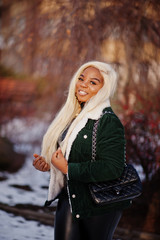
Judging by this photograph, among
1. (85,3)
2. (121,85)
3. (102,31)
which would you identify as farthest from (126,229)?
(85,3)

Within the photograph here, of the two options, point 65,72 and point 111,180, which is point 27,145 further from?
point 111,180

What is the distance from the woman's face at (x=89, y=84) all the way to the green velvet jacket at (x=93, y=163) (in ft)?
0.62

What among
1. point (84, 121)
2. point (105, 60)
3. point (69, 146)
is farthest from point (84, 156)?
→ point (105, 60)

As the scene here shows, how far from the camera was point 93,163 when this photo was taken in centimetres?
192

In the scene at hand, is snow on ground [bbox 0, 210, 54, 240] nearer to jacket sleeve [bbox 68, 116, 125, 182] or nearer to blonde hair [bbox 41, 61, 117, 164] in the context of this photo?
blonde hair [bbox 41, 61, 117, 164]

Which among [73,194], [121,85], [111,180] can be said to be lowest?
[73,194]

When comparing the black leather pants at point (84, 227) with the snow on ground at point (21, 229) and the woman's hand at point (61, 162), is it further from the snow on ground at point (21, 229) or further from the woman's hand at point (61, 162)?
the snow on ground at point (21, 229)

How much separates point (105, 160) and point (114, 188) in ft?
0.75

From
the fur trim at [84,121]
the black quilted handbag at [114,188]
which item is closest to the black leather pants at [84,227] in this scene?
the black quilted handbag at [114,188]

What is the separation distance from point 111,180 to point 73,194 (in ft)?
0.86

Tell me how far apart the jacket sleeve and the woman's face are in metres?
0.32

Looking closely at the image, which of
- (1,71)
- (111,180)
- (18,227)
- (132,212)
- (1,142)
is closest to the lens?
(111,180)

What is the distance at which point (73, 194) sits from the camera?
2.03 metres

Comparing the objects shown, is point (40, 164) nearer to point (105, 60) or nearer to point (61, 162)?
point (61, 162)
